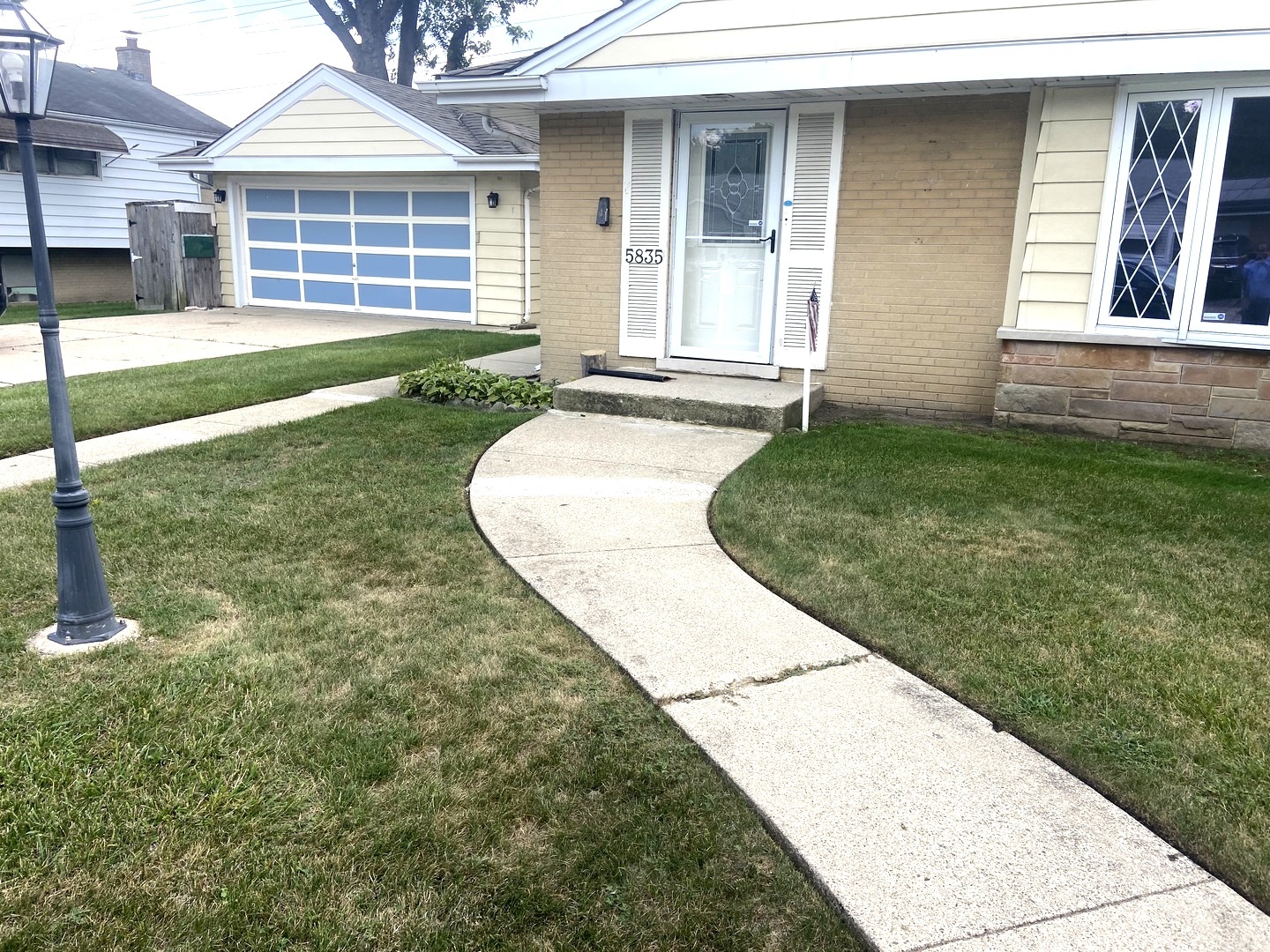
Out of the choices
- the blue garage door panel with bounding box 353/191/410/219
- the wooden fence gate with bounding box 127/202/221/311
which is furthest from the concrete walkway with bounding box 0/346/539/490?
the wooden fence gate with bounding box 127/202/221/311

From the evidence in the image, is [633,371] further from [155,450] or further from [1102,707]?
[1102,707]

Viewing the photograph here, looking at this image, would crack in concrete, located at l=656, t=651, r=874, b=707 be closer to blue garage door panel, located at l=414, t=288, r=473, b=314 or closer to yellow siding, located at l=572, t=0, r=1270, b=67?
yellow siding, located at l=572, t=0, r=1270, b=67

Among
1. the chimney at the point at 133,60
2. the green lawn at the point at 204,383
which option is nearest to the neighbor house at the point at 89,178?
the chimney at the point at 133,60

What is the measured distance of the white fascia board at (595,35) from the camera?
761 centimetres

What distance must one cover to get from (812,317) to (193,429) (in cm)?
474

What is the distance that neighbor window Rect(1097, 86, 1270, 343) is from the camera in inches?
248

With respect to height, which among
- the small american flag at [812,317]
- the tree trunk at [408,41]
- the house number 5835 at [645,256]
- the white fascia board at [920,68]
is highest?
the tree trunk at [408,41]

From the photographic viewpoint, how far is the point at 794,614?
3.83 meters

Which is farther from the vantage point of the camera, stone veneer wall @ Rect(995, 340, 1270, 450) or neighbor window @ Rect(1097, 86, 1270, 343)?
stone veneer wall @ Rect(995, 340, 1270, 450)

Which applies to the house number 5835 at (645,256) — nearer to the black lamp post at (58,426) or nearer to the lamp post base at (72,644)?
the black lamp post at (58,426)

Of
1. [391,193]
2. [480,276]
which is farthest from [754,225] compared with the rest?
[391,193]

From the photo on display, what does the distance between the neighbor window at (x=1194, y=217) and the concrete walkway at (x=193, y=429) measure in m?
5.67

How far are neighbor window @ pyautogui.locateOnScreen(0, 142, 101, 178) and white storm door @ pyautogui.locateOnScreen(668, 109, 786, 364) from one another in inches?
604

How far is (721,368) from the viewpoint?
27.2ft
